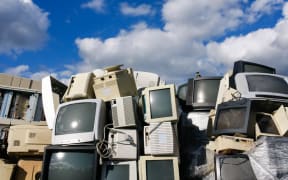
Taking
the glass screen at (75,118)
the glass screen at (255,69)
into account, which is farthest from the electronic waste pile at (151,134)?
the glass screen at (255,69)

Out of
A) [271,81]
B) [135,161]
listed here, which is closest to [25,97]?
[135,161]

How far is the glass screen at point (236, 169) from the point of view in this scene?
7.09 feet

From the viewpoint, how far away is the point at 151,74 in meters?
4.16

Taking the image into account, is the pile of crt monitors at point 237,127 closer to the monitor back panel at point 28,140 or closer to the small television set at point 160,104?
the small television set at point 160,104

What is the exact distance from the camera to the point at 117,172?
2.60m

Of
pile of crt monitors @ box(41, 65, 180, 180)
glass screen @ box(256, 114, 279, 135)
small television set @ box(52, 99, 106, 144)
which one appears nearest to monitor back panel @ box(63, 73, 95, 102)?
pile of crt monitors @ box(41, 65, 180, 180)

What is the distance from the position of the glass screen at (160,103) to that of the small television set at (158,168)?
0.48 metres

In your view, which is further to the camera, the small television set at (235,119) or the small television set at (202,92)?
the small television set at (202,92)

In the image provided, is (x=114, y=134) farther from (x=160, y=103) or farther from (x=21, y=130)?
(x=21, y=130)

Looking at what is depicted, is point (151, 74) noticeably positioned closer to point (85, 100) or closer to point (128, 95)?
point (128, 95)

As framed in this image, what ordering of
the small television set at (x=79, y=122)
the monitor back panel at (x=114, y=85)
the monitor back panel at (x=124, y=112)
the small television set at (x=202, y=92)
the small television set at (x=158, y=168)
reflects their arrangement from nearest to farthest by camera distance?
the small television set at (x=158, y=168) < the small television set at (x=79, y=122) < the monitor back panel at (x=124, y=112) < the monitor back panel at (x=114, y=85) < the small television set at (x=202, y=92)

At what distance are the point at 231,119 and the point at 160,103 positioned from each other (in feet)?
2.65

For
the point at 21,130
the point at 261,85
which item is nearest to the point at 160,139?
the point at 261,85

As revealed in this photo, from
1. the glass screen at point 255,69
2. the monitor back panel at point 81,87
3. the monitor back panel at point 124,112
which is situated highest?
the glass screen at point 255,69
